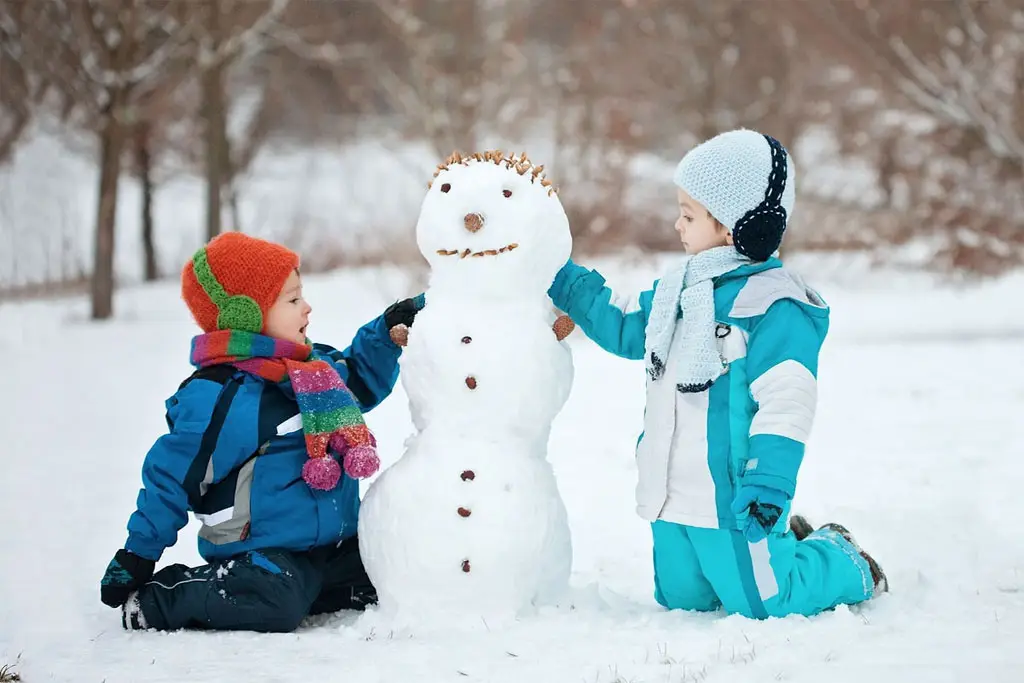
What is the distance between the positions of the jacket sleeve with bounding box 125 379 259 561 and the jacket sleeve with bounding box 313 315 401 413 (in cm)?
47

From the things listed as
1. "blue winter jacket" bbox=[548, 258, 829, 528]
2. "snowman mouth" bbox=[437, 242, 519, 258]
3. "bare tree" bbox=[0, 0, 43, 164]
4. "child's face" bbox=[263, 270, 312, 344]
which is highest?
"bare tree" bbox=[0, 0, 43, 164]

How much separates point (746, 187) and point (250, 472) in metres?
1.68

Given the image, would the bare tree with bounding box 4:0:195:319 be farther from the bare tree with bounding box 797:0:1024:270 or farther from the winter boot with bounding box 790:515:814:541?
the winter boot with bounding box 790:515:814:541

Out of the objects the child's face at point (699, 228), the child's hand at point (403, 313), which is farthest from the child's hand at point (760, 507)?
the child's hand at point (403, 313)

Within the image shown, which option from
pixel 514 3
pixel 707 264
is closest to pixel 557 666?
pixel 707 264

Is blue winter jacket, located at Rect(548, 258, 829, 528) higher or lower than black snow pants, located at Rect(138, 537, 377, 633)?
higher

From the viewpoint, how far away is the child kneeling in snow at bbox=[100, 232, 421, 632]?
10.4 ft

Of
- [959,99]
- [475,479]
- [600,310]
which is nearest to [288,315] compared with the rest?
[475,479]

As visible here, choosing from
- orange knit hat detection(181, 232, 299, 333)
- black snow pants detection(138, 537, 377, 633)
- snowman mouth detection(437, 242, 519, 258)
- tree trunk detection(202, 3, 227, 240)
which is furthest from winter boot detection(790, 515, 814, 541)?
tree trunk detection(202, 3, 227, 240)

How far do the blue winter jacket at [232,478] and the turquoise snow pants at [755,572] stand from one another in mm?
1034

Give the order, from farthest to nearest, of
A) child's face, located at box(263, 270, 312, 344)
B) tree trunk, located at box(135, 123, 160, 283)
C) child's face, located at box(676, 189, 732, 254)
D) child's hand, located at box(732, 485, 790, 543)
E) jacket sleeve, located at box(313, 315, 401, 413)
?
tree trunk, located at box(135, 123, 160, 283)
jacket sleeve, located at box(313, 315, 401, 413)
child's face, located at box(263, 270, 312, 344)
child's face, located at box(676, 189, 732, 254)
child's hand, located at box(732, 485, 790, 543)

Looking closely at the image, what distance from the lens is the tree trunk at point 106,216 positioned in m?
11.7

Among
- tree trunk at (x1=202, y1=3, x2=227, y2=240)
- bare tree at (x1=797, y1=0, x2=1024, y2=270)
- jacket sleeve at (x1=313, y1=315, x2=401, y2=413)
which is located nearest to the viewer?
jacket sleeve at (x1=313, y1=315, x2=401, y2=413)

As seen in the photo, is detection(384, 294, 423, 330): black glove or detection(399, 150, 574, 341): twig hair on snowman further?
detection(384, 294, 423, 330): black glove
